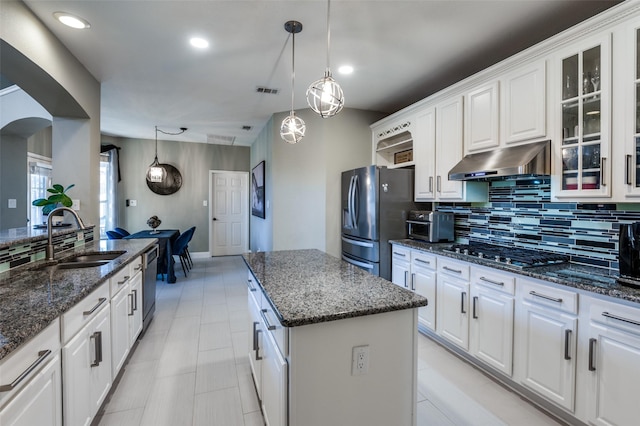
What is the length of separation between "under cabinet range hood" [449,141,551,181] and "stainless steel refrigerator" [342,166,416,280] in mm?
739

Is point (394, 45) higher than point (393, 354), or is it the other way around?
point (394, 45)

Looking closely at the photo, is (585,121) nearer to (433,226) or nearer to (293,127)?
(433,226)

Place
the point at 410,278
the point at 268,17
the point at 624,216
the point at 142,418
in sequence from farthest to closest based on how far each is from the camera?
the point at 410,278 → the point at 268,17 → the point at 624,216 → the point at 142,418

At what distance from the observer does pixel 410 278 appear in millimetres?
3092

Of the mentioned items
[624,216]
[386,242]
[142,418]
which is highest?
[624,216]

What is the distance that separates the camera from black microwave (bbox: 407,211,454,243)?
3160 millimetres

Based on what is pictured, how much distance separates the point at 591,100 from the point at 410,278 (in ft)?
6.53

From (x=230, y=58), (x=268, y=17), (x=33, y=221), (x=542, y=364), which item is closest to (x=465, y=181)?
(x=542, y=364)

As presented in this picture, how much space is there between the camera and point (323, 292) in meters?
1.48

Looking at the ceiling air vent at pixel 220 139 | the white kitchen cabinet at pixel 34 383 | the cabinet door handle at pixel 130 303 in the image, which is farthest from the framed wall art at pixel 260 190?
the white kitchen cabinet at pixel 34 383

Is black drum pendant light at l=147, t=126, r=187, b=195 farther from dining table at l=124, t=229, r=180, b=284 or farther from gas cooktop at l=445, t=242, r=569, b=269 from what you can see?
gas cooktop at l=445, t=242, r=569, b=269

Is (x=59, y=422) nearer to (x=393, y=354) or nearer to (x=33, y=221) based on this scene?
(x=393, y=354)

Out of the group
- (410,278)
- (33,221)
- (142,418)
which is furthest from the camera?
(33,221)

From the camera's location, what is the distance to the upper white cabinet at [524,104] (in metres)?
2.20
